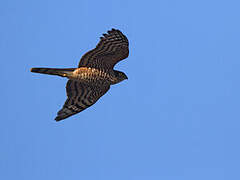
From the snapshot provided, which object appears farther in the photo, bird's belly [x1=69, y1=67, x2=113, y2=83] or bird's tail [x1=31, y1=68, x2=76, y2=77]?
bird's belly [x1=69, y1=67, x2=113, y2=83]

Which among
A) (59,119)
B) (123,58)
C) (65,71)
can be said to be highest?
(123,58)

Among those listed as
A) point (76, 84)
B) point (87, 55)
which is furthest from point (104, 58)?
point (76, 84)

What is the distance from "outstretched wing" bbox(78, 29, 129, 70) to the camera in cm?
1484

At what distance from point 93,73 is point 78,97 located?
1362 mm

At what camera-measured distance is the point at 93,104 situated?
54.6ft

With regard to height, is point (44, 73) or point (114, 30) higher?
point (114, 30)

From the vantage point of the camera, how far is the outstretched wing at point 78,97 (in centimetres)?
1642

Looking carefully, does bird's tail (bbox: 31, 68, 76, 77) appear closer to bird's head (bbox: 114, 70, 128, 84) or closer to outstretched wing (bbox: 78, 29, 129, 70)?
outstretched wing (bbox: 78, 29, 129, 70)

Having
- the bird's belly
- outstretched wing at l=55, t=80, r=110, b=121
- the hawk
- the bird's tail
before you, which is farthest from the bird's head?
the bird's tail

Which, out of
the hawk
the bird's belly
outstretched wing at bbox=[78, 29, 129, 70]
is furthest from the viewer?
the bird's belly

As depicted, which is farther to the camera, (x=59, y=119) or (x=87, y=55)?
(x=59, y=119)

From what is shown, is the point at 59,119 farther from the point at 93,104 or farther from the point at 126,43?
the point at 126,43

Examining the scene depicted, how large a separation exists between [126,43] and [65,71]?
7.57 ft

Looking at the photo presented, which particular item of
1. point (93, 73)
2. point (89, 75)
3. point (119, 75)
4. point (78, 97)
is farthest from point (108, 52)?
point (78, 97)
